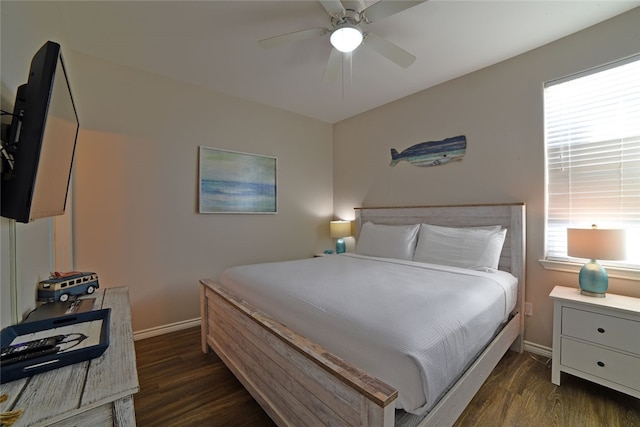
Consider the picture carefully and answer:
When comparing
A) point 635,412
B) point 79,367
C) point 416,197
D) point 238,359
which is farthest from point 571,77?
point 79,367

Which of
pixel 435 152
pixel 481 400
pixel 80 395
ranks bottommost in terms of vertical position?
pixel 481 400

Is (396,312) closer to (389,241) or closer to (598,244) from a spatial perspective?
(598,244)

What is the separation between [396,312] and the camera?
128cm

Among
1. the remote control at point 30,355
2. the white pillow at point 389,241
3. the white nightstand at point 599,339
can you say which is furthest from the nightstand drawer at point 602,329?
the remote control at point 30,355

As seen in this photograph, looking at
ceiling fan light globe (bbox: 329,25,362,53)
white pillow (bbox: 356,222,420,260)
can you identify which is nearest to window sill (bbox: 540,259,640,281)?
white pillow (bbox: 356,222,420,260)

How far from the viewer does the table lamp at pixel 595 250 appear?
173 cm

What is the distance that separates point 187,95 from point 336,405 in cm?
318

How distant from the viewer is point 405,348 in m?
1.03

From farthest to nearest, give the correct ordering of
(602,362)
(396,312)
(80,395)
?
(602,362) → (396,312) → (80,395)

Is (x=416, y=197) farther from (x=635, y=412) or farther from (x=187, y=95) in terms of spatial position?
(x=187, y=95)

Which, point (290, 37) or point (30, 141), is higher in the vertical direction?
point (290, 37)

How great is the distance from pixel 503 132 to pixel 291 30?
215cm

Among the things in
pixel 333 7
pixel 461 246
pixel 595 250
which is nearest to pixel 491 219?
pixel 461 246

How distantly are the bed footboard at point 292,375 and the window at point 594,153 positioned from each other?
2.08 metres
